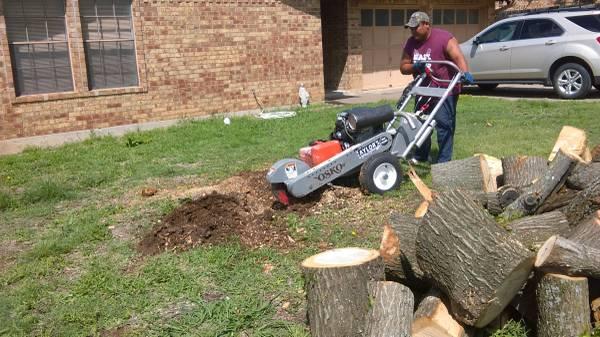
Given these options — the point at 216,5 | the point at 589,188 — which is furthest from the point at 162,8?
the point at 589,188

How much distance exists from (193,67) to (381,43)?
23.1 ft

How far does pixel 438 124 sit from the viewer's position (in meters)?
6.43

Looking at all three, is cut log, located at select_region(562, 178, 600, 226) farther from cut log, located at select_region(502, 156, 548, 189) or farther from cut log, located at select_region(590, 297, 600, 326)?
cut log, located at select_region(590, 297, 600, 326)

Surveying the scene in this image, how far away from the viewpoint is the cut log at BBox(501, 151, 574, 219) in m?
4.56

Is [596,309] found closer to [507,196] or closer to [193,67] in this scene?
[507,196]

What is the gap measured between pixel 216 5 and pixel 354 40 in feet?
16.9

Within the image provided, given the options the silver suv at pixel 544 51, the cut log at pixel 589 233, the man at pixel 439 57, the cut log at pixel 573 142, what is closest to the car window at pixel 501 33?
the silver suv at pixel 544 51

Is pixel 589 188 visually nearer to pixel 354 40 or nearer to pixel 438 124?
pixel 438 124

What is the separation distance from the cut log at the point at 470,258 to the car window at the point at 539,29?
1124 centimetres

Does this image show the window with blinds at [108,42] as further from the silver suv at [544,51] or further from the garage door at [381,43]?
the silver suv at [544,51]

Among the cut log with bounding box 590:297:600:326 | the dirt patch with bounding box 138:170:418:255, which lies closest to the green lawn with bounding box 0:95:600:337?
the dirt patch with bounding box 138:170:418:255

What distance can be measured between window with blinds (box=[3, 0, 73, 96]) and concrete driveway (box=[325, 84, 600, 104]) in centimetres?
641

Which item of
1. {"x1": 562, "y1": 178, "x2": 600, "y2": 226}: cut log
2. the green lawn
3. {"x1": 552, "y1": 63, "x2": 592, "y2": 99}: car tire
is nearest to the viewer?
the green lawn

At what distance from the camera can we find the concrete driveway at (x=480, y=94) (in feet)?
45.7
